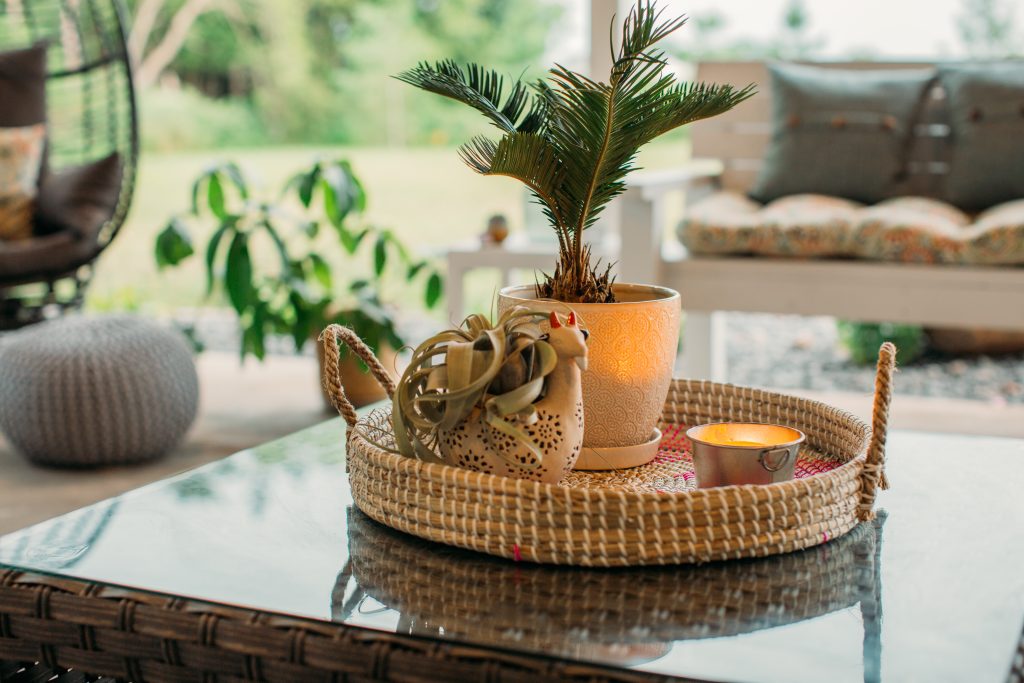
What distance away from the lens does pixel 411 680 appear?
29.9 inches

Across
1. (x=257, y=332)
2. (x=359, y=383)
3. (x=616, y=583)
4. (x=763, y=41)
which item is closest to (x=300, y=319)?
(x=257, y=332)

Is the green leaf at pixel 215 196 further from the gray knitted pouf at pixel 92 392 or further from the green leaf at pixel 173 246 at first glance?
the gray knitted pouf at pixel 92 392

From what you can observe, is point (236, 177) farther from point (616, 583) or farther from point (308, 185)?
point (616, 583)

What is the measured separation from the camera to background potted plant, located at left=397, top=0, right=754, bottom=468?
3.51 ft

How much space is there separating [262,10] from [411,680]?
570 cm

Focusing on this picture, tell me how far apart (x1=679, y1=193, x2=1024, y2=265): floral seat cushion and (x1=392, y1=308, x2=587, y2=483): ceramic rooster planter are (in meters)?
1.60

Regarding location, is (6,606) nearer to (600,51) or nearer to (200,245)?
(600,51)

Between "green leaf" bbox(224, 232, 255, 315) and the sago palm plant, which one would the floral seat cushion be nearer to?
"green leaf" bbox(224, 232, 255, 315)

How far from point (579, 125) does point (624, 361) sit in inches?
8.8

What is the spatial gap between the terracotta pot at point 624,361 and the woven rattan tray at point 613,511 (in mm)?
177

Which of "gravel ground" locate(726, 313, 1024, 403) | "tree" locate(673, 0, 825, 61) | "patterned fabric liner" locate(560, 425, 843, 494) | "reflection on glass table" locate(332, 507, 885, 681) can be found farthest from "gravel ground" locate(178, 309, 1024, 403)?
"reflection on glass table" locate(332, 507, 885, 681)

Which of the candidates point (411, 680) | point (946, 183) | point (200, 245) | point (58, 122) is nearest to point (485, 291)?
point (200, 245)

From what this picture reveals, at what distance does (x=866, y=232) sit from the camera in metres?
2.43

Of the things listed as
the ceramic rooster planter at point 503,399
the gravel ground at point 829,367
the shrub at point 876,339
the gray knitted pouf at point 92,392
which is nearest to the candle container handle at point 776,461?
the ceramic rooster planter at point 503,399
